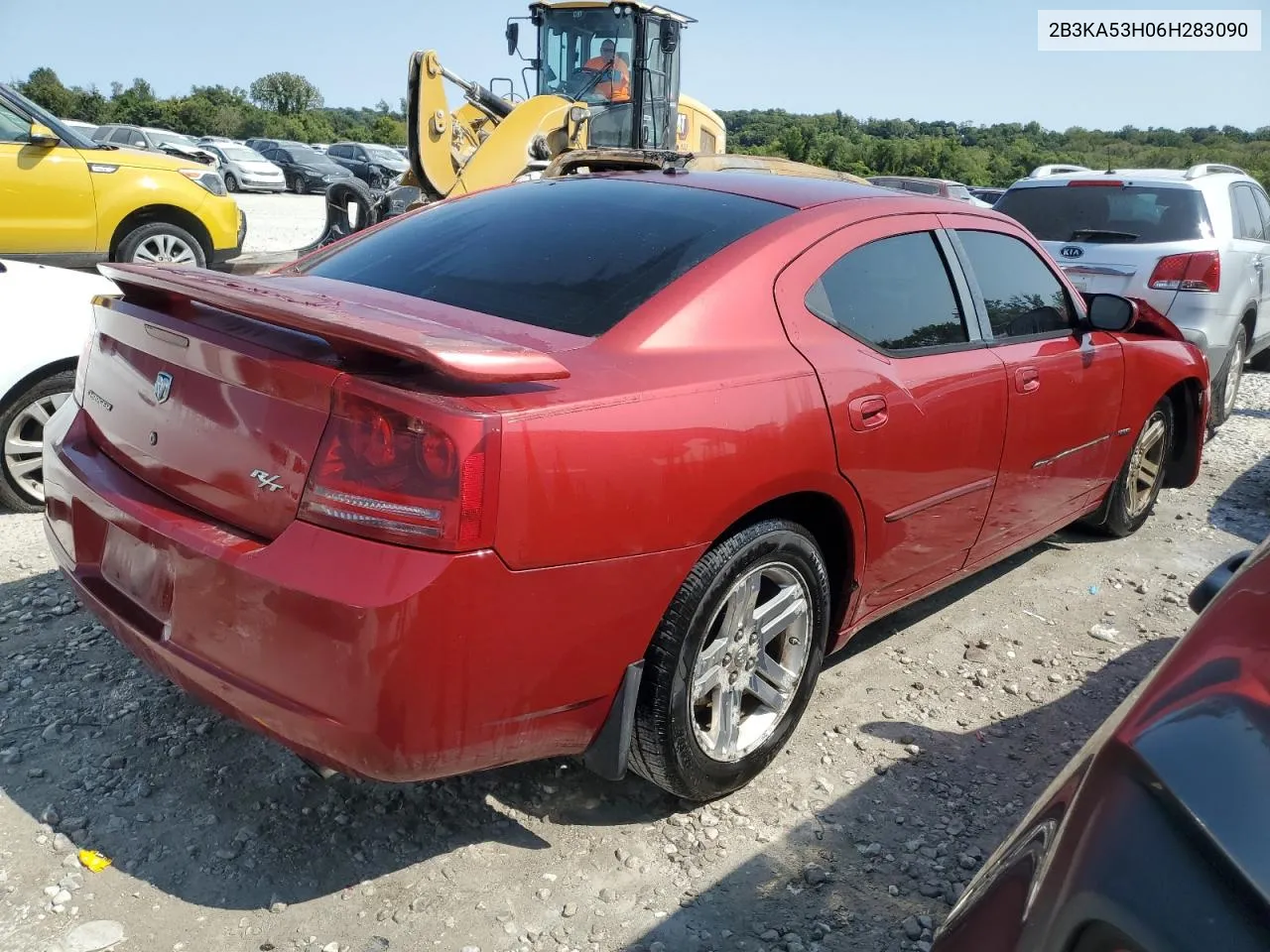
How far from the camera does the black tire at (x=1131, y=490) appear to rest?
15.6 feet

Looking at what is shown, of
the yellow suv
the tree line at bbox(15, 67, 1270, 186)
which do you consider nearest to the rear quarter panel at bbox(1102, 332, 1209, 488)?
the yellow suv

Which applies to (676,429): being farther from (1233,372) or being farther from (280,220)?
(280,220)

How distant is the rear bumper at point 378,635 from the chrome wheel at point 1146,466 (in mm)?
3323

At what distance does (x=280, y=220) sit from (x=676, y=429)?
20962 mm

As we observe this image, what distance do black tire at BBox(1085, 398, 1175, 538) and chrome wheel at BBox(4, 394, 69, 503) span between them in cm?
459

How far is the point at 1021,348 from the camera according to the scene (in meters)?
3.60

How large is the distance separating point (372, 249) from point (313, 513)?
1343 mm

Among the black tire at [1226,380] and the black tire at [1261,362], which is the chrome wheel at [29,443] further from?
the black tire at [1261,362]

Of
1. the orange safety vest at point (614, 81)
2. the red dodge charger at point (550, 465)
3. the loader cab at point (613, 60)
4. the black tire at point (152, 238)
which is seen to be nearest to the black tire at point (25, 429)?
the red dodge charger at point (550, 465)

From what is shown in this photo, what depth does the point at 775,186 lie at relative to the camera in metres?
3.24

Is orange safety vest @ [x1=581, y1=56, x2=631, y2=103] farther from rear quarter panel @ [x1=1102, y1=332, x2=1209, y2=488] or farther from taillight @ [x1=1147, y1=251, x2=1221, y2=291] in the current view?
rear quarter panel @ [x1=1102, y1=332, x2=1209, y2=488]

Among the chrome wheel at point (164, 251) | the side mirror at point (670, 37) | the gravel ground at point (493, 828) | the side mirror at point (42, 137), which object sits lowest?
the gravel ground at point (493, 828)

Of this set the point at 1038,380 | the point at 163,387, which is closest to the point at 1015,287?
the point at 1038,380

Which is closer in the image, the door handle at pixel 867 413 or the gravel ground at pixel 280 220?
the door handle at pixel 867 413
